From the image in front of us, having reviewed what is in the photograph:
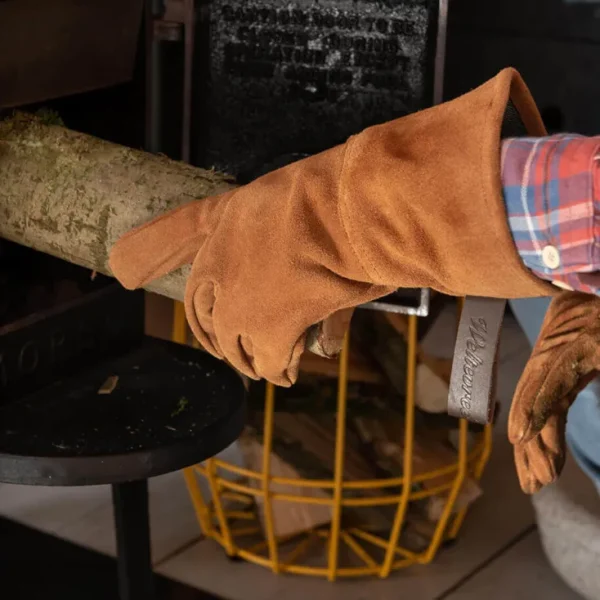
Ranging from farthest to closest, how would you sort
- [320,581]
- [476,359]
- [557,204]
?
[320,581] → [476,359] → [557,204]

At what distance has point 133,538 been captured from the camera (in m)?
0.96

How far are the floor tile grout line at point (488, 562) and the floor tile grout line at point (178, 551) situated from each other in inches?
13.8

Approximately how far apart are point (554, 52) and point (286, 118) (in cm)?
95

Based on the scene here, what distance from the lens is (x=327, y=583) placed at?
1.24 m

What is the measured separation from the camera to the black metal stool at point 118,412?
78cm

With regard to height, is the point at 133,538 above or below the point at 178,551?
above

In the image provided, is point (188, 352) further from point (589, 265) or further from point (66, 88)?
point (589, 265)

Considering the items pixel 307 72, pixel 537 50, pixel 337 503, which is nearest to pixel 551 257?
pixel 307 72

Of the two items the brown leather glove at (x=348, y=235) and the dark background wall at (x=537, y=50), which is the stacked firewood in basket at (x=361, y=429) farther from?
the dark background wall at (x=537, y=50)

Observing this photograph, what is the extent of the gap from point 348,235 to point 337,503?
64 cm

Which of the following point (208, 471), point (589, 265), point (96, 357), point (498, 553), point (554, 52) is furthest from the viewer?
point (554, 52)

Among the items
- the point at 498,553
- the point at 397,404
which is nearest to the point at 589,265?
the point at 397,404

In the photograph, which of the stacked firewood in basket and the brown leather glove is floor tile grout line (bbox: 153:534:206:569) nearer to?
the stacked firewood in basket

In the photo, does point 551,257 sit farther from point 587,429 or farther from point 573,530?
point 573,530
